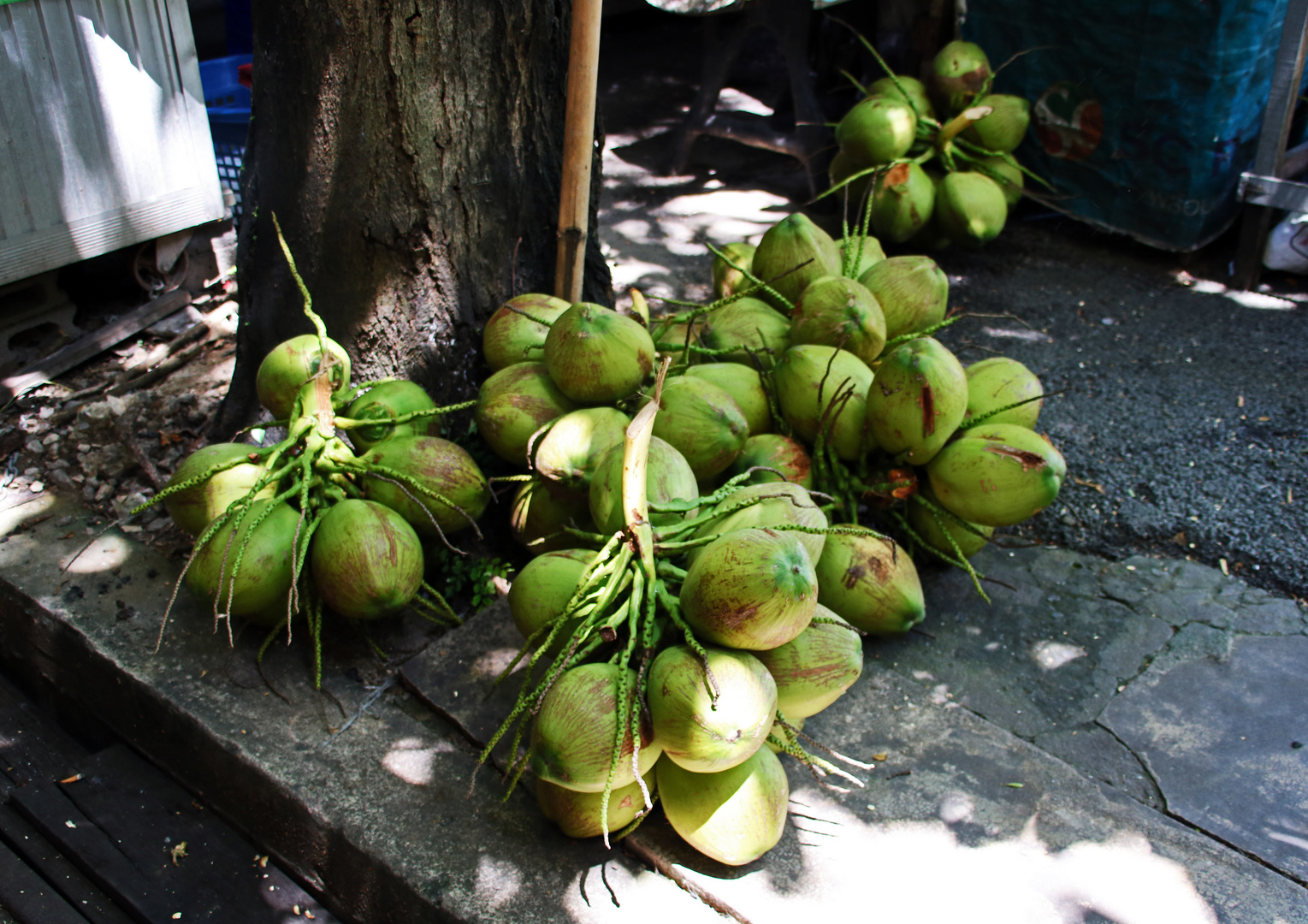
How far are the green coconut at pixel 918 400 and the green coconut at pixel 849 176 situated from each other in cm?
217

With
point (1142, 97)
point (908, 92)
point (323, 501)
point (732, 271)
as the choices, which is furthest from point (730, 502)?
point (1142, 97)

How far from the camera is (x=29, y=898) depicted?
1921mm

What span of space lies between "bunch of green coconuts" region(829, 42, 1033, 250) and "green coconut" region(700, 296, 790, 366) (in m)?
1.56

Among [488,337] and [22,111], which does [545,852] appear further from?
[22,111]

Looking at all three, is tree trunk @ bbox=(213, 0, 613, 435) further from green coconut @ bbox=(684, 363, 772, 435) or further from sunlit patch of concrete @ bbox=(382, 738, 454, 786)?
sunlit patch of concrete @ bbox=(382, 738, 454, 786)

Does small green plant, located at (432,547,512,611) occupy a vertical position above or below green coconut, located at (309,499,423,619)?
below

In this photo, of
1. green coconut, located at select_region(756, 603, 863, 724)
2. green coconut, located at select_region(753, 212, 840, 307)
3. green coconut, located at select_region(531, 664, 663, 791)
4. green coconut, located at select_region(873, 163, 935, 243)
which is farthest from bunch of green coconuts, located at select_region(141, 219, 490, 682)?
green coconut, located at select_region(873, 163, 935, 243)

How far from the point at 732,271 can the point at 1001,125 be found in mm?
1962

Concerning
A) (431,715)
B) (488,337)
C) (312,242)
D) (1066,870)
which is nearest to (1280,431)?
(1066,870)

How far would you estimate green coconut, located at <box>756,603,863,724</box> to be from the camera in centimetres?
167

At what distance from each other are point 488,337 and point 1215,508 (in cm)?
214

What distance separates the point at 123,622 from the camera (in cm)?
225

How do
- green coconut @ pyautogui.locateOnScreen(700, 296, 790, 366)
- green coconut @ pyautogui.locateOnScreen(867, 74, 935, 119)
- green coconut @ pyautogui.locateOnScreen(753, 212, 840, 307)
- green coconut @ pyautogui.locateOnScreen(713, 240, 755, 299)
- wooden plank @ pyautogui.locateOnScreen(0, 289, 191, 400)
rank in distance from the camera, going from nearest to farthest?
green coconut @ pyautogui.locateOnScreen(700, 296, 790, 366) < green coconut @ pyautogui.locateOnScreen(753, 212, 840, 307) < green coconut @ pyautogui.locateOnScreen(713, 240, 755, 299) < wooden plank @ pyautogui.locateOnScreen(0, 289, 191, 400) < green coconut @ pyautogui.locateOnScreen(867, 74, 935, 119)

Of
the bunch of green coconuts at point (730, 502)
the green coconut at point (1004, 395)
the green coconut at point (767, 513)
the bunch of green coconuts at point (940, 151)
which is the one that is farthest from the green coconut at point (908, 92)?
the green coconut at point (767, 513)
